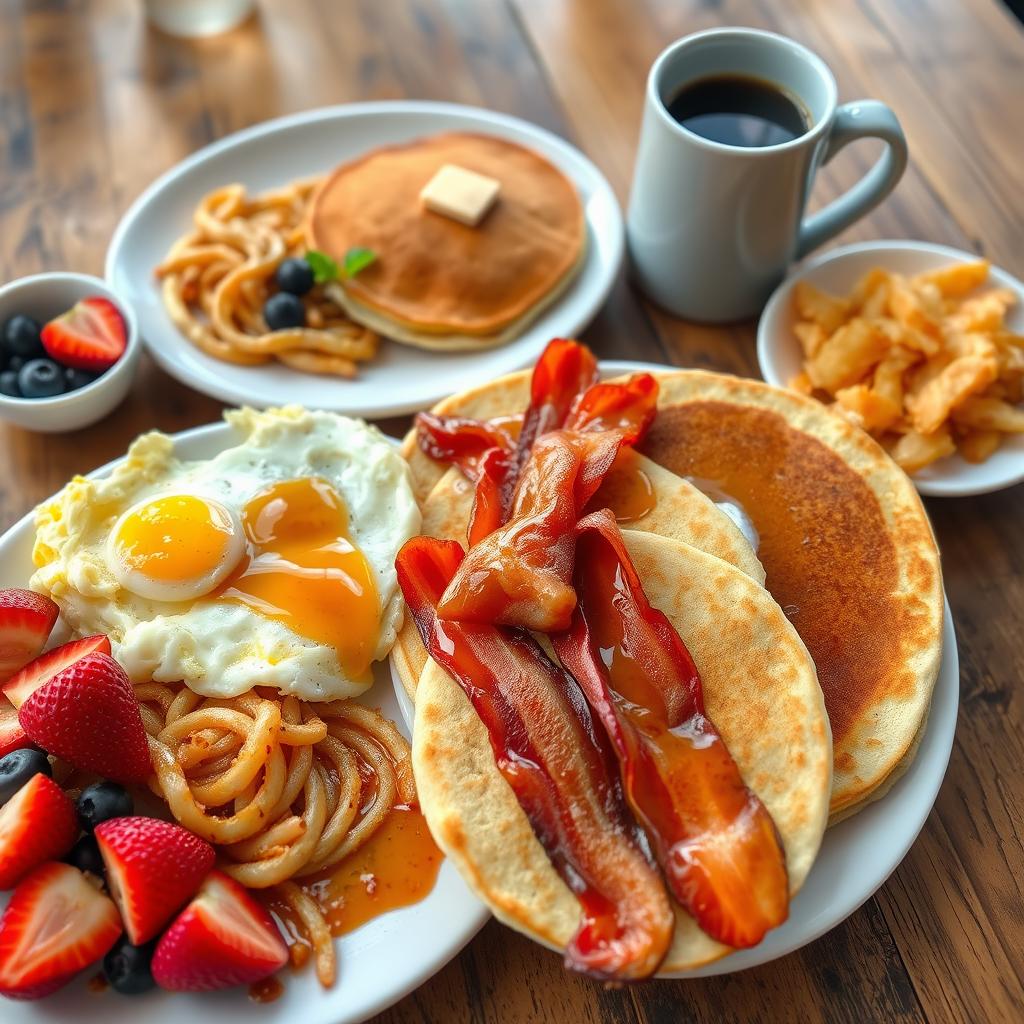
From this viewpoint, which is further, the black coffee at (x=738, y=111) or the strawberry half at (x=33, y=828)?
the black coffee at (x=738, y=111)

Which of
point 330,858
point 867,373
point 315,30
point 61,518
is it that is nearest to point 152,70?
point 315,30

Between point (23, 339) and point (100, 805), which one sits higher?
point (23, 339)

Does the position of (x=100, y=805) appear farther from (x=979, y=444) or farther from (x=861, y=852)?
(x=979, y=444)

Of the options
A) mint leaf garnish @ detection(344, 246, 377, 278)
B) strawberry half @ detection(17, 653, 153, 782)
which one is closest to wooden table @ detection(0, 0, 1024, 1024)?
mint leaf garnish @ detection(344, 246, 377, 278)

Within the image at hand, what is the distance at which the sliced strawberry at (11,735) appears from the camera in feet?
6.95

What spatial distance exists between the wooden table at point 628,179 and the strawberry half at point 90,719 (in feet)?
2.70

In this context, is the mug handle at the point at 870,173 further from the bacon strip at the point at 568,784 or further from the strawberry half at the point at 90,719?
the strawberry half at the point at 90,719

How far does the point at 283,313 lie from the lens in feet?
9.81

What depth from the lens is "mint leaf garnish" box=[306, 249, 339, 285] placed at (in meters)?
3.03

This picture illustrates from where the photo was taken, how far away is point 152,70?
12.7ft

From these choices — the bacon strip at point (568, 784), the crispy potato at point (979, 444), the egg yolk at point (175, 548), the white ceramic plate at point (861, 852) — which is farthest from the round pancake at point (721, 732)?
the crispy potato at point (979, 444)

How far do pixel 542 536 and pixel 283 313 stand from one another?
4.23 feet

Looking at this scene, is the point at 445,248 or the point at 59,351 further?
the point at 445,248

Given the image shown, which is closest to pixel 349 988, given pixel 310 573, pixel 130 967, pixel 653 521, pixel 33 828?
pixel 130 967
